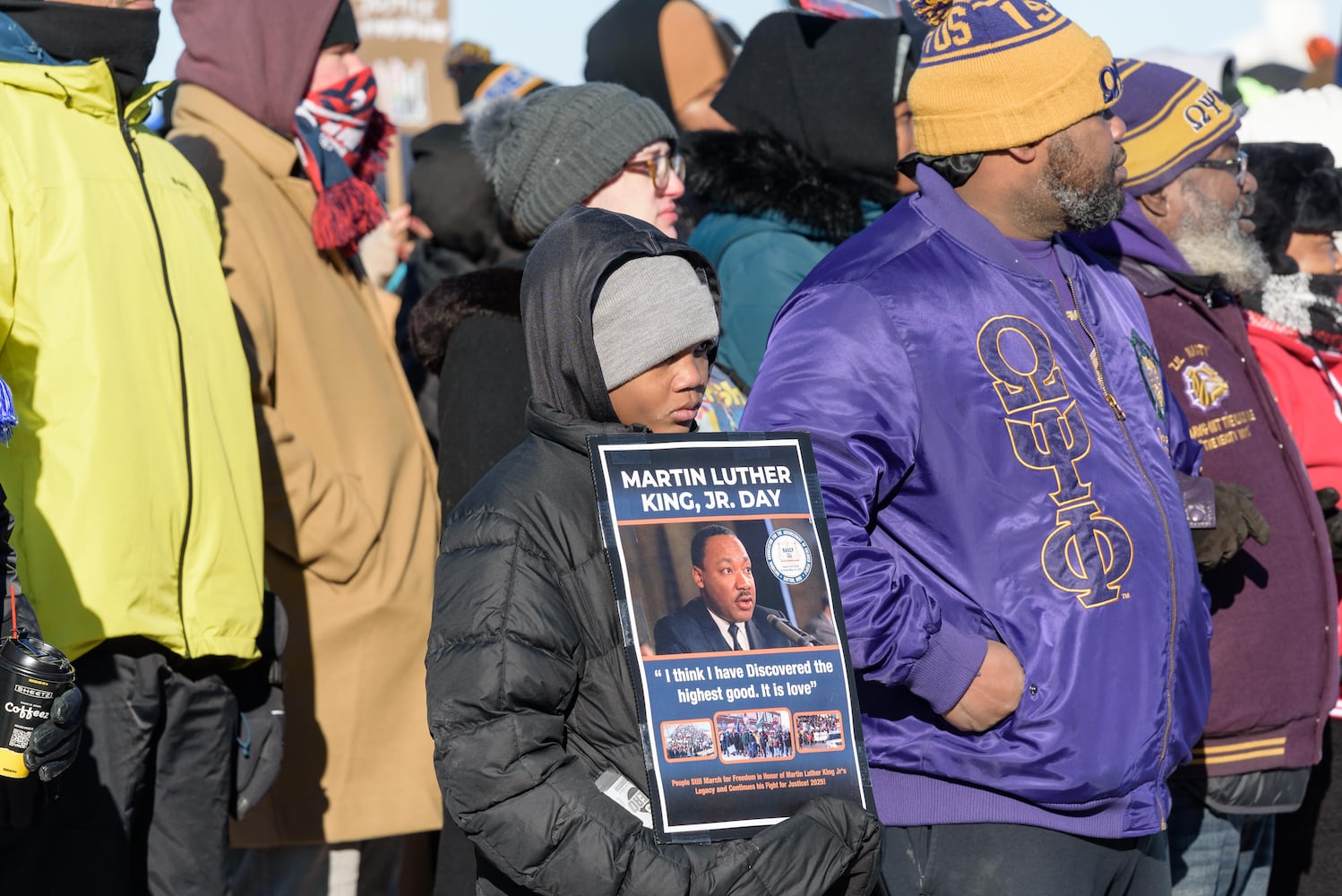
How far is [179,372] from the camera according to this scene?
3.54m

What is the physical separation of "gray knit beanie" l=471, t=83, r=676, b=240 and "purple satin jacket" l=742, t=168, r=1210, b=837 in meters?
1.18

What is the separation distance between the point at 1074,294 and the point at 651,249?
44.9 inches

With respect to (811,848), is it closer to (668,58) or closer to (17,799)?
(17,799)

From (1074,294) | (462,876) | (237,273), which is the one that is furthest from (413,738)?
(1074,294)

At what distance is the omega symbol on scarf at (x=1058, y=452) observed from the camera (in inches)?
116

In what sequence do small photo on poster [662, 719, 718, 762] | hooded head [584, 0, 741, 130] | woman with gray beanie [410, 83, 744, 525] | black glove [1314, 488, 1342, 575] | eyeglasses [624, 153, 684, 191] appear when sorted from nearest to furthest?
small photo on poster [662, 719, 718, 762]
woman with gray beanie [410, 83, 744, 525]
eyeglasses [624, 153, 684, 191]
black glove [1314, 488, 1342, 575]
hooded head [584, 0, 741, 130]

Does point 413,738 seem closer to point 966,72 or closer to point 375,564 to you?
point 375,564

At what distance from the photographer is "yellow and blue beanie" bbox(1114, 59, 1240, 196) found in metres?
4.73

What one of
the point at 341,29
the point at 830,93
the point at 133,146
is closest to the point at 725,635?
the point at 133,146

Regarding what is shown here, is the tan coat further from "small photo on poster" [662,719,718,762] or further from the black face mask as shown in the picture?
"small photo on poster" [662,719,718,762]

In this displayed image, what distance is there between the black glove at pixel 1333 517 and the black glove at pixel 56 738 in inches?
130

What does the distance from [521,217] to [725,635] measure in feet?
7.39

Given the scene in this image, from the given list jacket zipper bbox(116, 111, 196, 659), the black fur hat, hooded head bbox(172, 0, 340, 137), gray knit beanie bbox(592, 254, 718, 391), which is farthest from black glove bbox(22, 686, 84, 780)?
the black fur hat

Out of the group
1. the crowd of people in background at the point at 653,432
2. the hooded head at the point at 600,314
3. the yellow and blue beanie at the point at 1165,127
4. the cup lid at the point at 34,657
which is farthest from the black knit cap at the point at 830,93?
the cup lid at the point at 34,657
